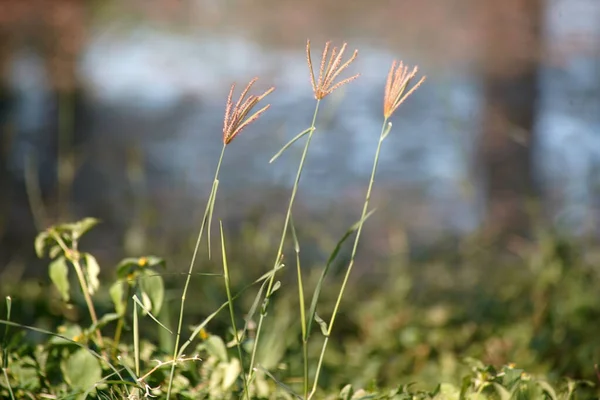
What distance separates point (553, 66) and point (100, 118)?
2.18 m

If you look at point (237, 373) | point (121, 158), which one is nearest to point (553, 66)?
point (121, 158)

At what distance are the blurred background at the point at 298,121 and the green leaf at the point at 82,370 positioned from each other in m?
1.72

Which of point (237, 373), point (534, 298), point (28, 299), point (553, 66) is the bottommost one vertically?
point (28, 299)

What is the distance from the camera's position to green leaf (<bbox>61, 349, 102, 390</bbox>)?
1.27 m

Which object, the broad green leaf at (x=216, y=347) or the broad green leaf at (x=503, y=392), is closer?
the broad green leaf at (x=503, y=392)

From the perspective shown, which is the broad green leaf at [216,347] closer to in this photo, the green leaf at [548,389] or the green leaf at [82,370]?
the green leaf at [82,370]

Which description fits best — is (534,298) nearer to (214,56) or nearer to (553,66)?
(553,66)

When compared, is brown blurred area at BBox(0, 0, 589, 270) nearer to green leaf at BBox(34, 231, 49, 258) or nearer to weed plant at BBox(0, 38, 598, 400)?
weed plant at BBox(0, 38, 598, 400)

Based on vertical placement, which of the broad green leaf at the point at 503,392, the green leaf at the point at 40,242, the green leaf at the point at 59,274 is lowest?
the broad green leaf at the point at 503,392

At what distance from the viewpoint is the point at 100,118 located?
438 centimetres

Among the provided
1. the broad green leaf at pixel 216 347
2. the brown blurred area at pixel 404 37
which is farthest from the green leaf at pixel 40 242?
the brown blurred area at pixel 404 37

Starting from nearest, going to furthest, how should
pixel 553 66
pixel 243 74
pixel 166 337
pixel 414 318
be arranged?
pixel 166 337
pixel 414 318
pixel 553 66
pixel 243 74

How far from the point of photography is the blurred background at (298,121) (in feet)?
11.9

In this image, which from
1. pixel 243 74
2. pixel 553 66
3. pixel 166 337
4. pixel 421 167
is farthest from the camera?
pixel 243 74
